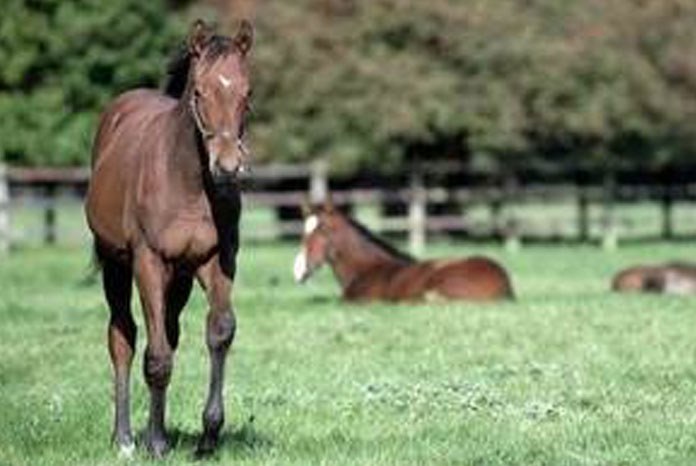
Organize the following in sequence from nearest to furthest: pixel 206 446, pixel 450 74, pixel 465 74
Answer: pixel 206 446, pixel 450 74, pixel 465 74

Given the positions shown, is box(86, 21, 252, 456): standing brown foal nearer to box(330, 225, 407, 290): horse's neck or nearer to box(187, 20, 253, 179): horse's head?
box(187, 20, 253, 179): horse's head

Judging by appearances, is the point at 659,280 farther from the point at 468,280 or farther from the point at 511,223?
the point at 511,223

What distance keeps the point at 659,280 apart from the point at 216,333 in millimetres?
13719

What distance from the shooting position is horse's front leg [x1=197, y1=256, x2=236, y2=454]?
952cm

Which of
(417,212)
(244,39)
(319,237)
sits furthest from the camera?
(417,212)

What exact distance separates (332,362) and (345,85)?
2488 centimetres

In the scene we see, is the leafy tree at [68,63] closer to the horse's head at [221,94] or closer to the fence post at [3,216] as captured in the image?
the fence post at [3,216]

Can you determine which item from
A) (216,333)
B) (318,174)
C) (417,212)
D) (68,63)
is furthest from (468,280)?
(318,174)

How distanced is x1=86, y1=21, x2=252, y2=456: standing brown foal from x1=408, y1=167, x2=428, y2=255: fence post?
27023mm

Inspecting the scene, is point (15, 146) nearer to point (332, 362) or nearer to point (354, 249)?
point (354, 249)

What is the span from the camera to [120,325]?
1088 cm

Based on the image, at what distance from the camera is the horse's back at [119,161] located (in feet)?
33.4

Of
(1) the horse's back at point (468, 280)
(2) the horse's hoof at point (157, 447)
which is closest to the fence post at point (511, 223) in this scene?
(1) the horse's back at point (468, 280)

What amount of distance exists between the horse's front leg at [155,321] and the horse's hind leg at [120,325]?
30.4 inches
